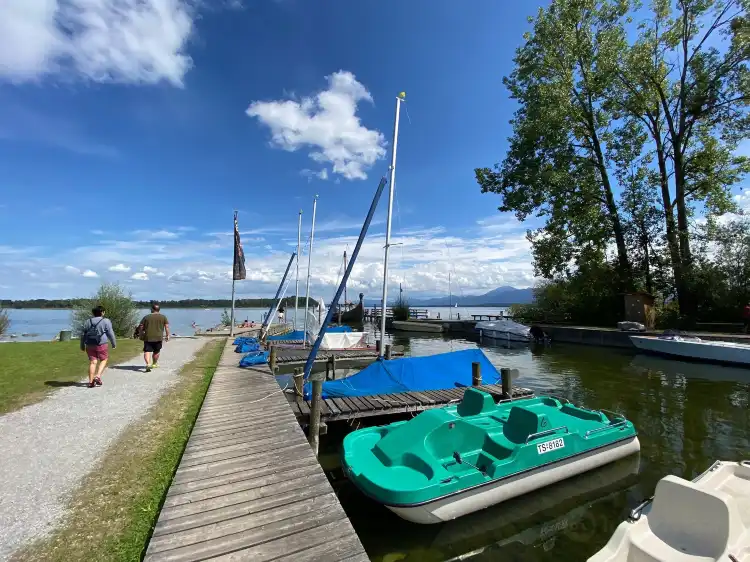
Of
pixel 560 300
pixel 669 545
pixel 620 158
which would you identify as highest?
pixel 620 158

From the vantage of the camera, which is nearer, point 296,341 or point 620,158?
point 296,341

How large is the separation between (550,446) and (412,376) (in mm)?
5105

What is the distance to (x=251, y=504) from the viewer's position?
475 cm

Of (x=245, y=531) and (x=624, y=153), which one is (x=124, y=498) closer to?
(x=245, y=531)

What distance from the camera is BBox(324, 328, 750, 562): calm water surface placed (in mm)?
5648

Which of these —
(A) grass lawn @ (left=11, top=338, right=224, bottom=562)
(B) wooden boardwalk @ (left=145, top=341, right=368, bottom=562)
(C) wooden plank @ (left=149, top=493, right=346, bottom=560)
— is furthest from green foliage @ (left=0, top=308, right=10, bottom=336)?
(C) wooden plank @ (left=149, top=493, right=346, bottom=560)

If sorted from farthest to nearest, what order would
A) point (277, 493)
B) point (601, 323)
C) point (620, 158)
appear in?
point (601, 323)
point (620, 158)
point (277, 493)

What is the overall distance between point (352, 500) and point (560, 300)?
3767cm

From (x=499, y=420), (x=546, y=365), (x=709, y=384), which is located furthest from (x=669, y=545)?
(x=546, y=365)

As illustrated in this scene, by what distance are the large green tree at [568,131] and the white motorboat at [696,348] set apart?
10.5m

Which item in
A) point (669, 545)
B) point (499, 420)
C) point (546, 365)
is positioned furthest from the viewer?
point (546, 365)

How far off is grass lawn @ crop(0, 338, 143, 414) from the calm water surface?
763cm

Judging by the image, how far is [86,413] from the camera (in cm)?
830

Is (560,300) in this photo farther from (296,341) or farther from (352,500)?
(352,500)
